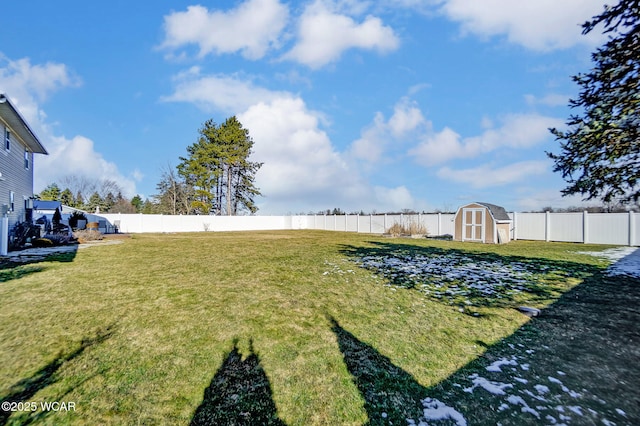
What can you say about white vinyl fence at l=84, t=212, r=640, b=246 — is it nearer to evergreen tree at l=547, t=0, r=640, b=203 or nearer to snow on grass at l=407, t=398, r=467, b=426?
evergreen tree at l=547, t=0, r=640, b=203

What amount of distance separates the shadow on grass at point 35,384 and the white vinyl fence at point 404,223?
21.3 metres

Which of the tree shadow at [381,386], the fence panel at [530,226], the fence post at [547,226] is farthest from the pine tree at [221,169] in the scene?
the tree shadow at [381,386]

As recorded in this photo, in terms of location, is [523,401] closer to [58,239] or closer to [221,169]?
[58,239]

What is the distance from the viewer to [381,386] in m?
2.70

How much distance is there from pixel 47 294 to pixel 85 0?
1149 cm

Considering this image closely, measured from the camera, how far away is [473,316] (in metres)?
4.43

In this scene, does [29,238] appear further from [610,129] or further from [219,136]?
[219,136]

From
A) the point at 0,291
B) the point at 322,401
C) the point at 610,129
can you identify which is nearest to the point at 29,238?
the point at 0,291

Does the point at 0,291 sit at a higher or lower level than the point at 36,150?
lower

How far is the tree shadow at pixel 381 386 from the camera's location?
7.66 feet

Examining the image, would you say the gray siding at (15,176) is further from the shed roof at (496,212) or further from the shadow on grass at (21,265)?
the shed roof at (496,212)

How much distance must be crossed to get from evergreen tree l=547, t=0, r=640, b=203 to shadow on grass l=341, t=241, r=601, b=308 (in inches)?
91.9

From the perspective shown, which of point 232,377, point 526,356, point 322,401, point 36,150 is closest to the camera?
point 322,401

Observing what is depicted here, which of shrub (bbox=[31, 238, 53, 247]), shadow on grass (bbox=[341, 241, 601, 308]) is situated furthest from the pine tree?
shadow on grass (bbox=[341, 241, 601, 308])
